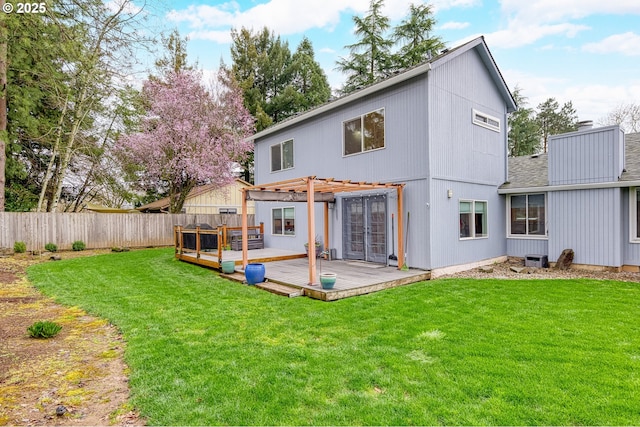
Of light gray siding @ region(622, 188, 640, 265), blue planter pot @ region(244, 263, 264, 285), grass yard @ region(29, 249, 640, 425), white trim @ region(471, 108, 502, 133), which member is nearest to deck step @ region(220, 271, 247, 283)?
blue planter pot @ region(244, 263, 264, 285)

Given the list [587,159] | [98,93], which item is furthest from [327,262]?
[98,93]

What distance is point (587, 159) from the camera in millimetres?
8969

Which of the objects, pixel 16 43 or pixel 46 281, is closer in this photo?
pixel 46 281

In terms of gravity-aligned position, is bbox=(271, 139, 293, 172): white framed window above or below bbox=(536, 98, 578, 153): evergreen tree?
below

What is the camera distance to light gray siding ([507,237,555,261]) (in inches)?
394

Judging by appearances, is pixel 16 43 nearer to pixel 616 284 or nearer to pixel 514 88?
pixel 616 284

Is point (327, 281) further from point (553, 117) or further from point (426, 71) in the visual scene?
point (553, 117)

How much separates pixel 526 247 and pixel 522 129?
19.8 m

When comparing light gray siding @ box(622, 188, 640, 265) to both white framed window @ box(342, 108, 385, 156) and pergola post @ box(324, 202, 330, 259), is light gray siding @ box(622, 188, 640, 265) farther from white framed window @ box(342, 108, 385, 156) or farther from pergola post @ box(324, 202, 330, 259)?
pergola post @ box(324, 202, 330, 259)

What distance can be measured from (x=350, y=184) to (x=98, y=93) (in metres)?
12.6

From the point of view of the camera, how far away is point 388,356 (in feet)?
12.3

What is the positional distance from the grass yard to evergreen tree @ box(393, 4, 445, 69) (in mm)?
17884

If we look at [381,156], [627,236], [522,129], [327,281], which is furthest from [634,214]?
[522,129]

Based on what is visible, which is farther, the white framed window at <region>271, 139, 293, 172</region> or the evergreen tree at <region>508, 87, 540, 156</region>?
the evergreen tree at <region>508, 87, 540, 156</region>
